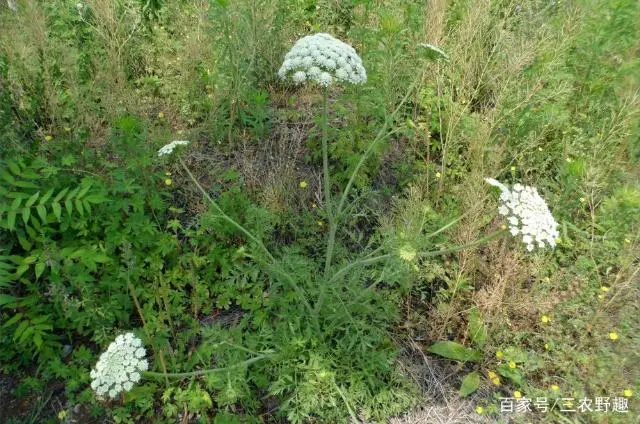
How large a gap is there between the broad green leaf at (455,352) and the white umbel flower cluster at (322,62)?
1735 mm

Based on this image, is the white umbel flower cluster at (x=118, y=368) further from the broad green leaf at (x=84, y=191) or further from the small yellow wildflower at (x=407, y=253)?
the small yellow wildflower at (x=407, y=253)

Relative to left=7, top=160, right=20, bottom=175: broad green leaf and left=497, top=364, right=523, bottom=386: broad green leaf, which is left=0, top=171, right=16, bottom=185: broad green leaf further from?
left=497, top=364, right=523, bottom=386: broad green leaf

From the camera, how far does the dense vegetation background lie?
7.90 feet

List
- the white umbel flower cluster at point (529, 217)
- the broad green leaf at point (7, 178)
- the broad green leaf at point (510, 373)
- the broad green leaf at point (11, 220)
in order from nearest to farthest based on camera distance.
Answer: the white umbel flower cluster at point (529, 217) → the broad green leaf at point (11, 220) → the broad green leaf at point (7, 178) → the broad green leaf at point (510, 373)

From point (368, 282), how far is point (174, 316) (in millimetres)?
1340

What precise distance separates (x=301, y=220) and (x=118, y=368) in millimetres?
1593

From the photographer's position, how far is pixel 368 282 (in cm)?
294

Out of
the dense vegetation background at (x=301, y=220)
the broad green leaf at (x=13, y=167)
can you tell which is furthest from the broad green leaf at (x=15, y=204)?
the broad green leaf at (x=13, y=167)

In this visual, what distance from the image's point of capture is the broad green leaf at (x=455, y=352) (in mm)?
2631

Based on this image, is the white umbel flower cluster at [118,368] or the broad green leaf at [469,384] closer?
the white umbel flower cluster at [118,368]

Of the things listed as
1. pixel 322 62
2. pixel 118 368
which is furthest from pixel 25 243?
pixel 322 62

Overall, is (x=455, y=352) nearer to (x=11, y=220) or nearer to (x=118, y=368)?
(x=118, y=368)

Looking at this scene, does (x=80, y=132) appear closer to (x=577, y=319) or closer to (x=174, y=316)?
(x=174, y=316)

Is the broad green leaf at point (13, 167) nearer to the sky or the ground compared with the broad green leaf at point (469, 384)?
nearer to the sky
